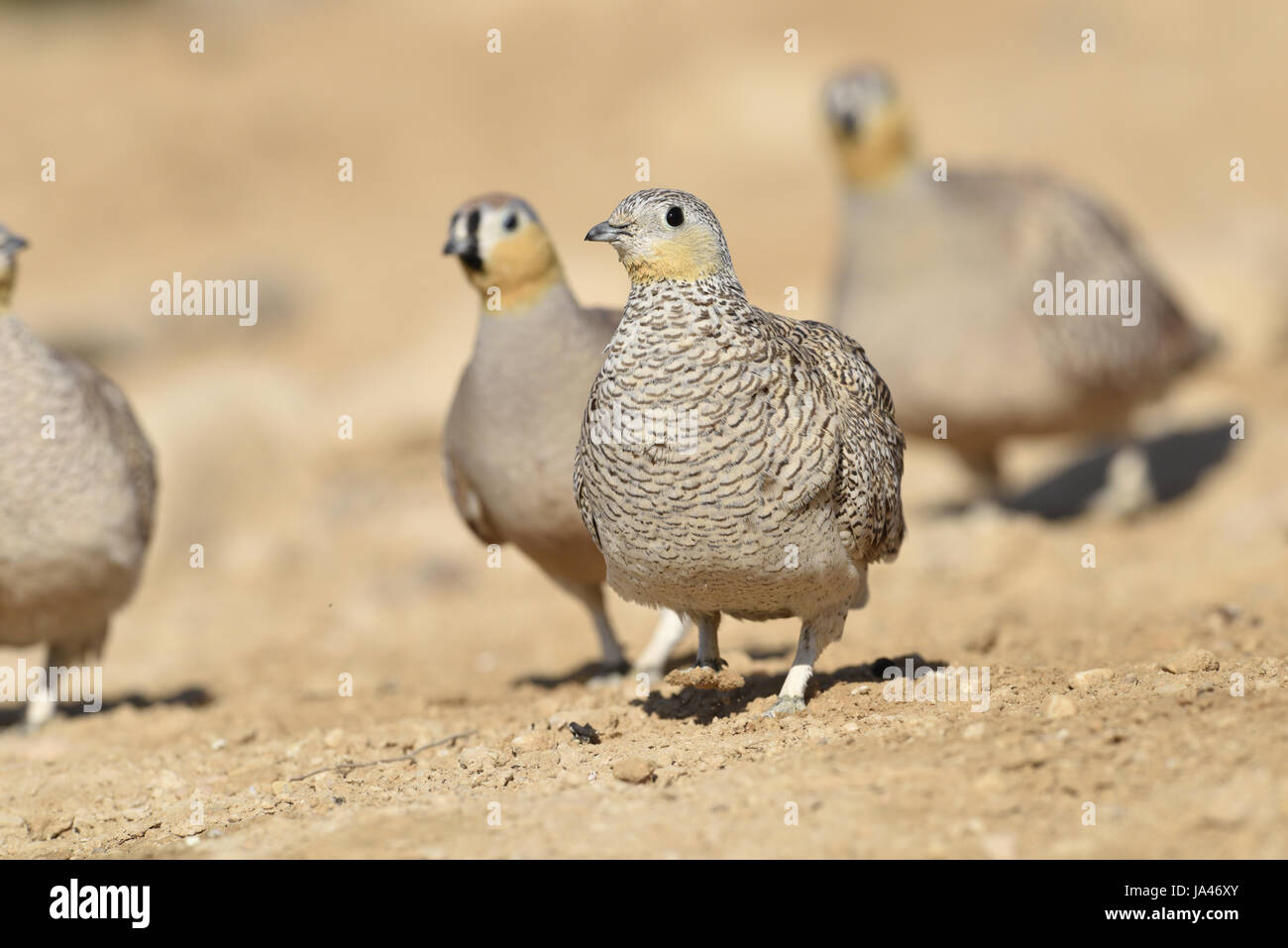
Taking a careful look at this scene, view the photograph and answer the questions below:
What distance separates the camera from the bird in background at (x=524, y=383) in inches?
252

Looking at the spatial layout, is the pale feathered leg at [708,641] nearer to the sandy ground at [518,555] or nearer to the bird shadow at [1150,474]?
the sandy ground at [518,555]

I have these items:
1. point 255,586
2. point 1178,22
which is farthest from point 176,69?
point 255,586

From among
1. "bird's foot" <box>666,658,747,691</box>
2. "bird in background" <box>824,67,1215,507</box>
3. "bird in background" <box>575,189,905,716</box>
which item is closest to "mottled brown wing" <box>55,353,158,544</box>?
"bird in background" <box>575,189,905,716</box>

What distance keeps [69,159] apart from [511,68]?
7.84 m

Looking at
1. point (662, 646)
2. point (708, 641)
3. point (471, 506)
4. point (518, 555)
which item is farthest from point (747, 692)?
point (518, 555)

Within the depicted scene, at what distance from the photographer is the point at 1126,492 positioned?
10641 mm

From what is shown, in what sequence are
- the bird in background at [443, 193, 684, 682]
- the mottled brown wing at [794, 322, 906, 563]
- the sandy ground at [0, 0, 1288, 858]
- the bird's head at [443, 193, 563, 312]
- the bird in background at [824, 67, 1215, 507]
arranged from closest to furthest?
the sandy ground at [0, 0, 1288, 858] → the mottled brown wing at [794, 322, 906, 563] → the bird in background at [443, 193, 684, 682] → the bird's head at [443, 193, 563, 312] → the bird in background at [824, 67, 1215, 507]

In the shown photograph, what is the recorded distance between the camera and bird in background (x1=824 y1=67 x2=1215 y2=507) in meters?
10.1

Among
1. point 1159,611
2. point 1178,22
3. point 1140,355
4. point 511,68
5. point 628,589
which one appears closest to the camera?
point 628,589

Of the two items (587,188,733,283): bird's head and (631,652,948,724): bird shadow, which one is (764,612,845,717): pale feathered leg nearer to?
(631,652,948,724): bird shadow

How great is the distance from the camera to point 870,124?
404 inches

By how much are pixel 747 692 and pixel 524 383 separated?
1.63m

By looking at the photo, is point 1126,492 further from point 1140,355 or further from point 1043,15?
point 1043,15

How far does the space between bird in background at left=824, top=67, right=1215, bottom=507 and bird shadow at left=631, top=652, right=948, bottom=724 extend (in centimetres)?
429
